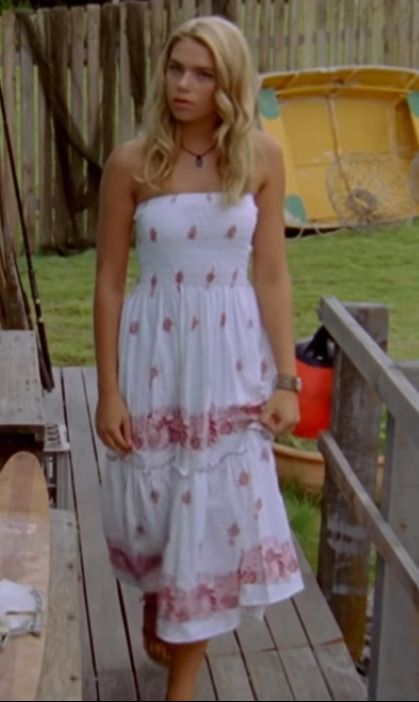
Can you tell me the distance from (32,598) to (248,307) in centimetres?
40

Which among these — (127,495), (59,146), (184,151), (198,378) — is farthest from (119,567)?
(59,146)

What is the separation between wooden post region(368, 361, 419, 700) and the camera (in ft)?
8.07

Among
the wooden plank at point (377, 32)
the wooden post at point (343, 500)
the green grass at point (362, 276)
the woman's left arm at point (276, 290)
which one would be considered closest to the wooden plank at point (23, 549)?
the woman's left arm at point (276, 290)

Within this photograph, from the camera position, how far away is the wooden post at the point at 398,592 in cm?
246

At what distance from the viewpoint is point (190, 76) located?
4.87 ft

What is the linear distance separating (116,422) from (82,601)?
83cm

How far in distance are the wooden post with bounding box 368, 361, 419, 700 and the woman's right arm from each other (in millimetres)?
844

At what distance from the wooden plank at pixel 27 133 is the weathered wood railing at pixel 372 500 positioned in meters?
1.90

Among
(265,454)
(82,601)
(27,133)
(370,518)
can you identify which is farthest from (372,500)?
(27,133)

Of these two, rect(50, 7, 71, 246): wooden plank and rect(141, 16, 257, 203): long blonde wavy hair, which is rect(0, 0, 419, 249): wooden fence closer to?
rect(50, 7, 71, 246): wooden plank

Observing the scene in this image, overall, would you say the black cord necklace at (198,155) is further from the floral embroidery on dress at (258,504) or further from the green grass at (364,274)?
the green grass at (364,274)

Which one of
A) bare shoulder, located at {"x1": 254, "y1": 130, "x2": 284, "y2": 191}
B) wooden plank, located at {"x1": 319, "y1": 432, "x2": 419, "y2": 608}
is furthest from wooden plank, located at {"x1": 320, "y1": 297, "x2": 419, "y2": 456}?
bare shoulder, located at {"x1": 254, "y1": 130, "x2": 284, "y2": 191}

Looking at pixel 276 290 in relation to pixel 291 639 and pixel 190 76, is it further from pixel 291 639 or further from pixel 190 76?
pixel 291 639

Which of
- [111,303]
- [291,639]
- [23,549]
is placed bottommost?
[291,639]
